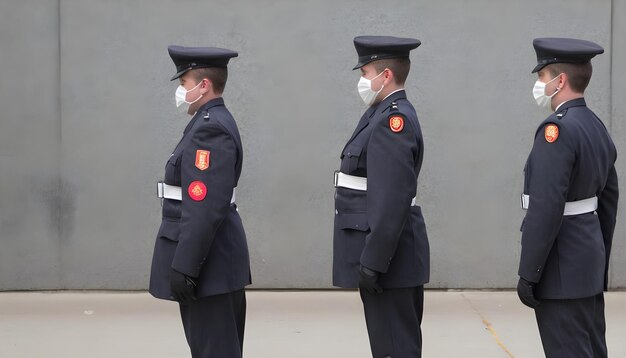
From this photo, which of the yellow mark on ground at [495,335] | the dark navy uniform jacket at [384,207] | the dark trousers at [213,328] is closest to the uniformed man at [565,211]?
the dark navy uniform jacket at [384,207]

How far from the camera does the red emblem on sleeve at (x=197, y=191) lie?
4.65m

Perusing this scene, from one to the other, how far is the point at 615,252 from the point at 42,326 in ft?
13.2

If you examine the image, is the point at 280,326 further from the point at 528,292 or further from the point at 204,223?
the point at 528,292

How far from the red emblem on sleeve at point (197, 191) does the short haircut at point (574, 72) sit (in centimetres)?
156

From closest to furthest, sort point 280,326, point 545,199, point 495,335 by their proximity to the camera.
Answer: point 545,199
point 495,335
point 280,326

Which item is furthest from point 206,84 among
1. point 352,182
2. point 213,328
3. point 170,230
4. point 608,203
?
point 608,203

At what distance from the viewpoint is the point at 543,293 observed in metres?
4.67

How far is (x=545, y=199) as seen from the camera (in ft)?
15.0

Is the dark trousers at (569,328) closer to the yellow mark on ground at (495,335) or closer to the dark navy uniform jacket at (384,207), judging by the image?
the dark navy uniform jacket at (384,207)

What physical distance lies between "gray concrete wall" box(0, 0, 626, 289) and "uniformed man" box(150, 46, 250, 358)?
300 centimetres

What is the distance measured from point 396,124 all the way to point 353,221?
47 cm

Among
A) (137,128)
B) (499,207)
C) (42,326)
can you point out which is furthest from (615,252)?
(42,326)

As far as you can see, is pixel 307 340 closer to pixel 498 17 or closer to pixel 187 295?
pixel 187 295

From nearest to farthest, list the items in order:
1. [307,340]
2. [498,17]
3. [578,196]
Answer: [578,196] → [307,340] → [498,17]
